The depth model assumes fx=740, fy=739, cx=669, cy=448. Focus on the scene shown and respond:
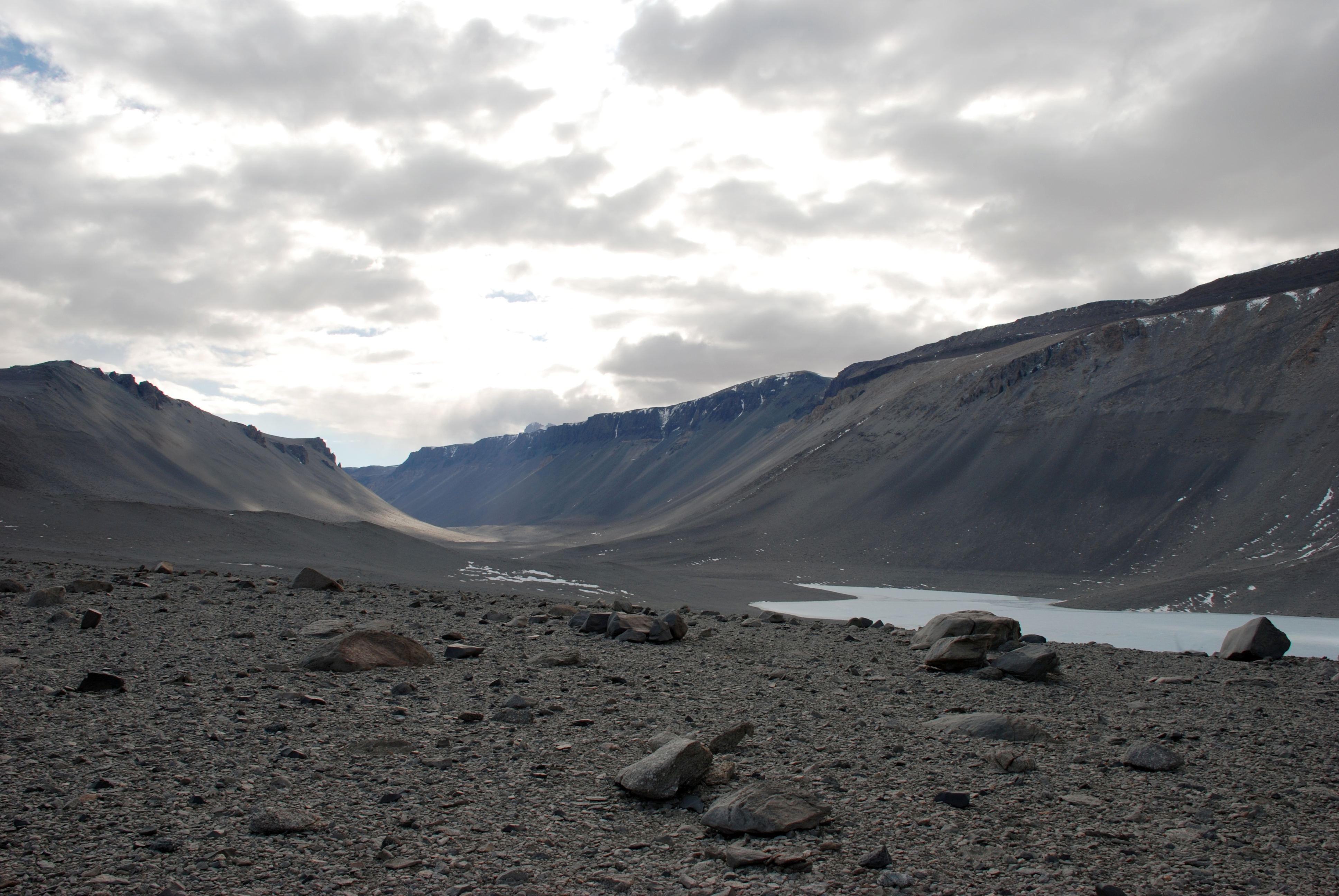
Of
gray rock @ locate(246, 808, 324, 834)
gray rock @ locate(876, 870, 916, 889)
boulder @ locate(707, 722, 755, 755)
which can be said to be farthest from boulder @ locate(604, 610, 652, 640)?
gray rock @ locate(876, 870, 916, 889)

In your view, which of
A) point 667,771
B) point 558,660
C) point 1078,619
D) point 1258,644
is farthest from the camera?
point 1078,619

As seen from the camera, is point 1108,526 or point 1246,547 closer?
point 1246,547

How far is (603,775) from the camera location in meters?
5.57

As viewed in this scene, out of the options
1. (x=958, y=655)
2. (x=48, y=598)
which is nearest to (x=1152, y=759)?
(x=958, y=655)

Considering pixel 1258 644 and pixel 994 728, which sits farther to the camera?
pixel 1258 644

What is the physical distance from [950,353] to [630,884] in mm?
127863

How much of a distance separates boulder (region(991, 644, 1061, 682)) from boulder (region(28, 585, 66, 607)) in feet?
47.7

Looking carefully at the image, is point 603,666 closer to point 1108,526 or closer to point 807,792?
point 807,792

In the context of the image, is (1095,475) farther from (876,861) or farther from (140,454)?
(140,454)

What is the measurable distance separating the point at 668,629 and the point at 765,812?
24.4 feet

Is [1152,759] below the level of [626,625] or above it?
above

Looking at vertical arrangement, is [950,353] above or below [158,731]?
above

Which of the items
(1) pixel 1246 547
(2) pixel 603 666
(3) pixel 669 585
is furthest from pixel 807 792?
(1) pixel 1246 547

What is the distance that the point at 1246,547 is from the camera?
5106 centimetres
